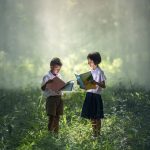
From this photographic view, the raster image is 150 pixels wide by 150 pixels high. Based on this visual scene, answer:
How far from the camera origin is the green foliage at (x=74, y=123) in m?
6.90

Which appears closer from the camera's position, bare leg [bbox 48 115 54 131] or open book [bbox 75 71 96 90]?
open book [bbox 75 71 96 90]

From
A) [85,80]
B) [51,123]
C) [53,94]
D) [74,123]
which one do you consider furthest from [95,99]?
[74,123]

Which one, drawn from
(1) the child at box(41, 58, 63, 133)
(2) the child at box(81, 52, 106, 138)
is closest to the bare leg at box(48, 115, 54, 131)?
(1) the child at box(41, 58, 63, 133)

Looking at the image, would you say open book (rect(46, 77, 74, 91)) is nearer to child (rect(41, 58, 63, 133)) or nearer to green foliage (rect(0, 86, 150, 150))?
child (rect(41, 58, 63, 133))

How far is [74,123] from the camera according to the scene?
8.28 metres

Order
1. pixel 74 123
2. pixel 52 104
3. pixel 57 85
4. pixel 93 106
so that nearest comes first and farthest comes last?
pixel 57 85 < pixel 52 104 < pixel 93 106 < pixel 74 123

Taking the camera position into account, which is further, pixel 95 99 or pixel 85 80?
pixel 95 99

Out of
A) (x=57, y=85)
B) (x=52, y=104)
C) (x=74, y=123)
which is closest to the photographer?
(x=57, y=85)

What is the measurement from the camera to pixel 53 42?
44.3 ft

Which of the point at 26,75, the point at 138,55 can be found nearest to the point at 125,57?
the point at 138,55

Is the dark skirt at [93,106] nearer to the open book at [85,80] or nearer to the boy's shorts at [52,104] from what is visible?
the open book at [85,80]

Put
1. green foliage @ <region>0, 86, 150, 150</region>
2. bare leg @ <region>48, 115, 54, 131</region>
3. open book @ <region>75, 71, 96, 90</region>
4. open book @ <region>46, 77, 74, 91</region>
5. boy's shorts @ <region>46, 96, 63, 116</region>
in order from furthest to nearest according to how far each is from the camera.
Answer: bare leg @ <region>48, 115, 54, 131</region> < boy's shorts @ <region>46, 96, 63, 116</region> < open book @ <region>75, 71, 96, 90</region> < open book @ <region>46, 77, 74, 91</region> < green foliage @ <region>0, 86, 150, 150</region>

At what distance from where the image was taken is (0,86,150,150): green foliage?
690 cm

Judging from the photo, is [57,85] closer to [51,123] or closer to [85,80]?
[85,80]
